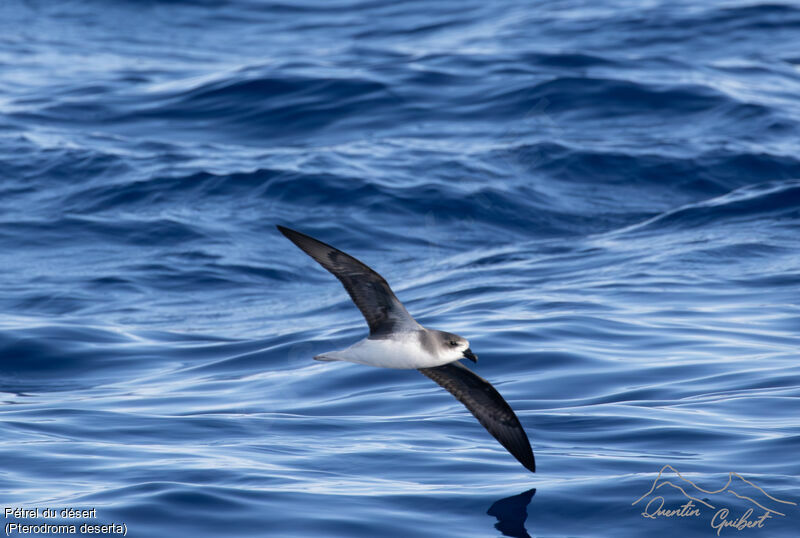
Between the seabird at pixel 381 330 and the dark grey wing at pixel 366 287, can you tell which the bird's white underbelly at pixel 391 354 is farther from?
the dark grey wing at pixel 366 287

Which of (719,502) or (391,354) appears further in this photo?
(719,502)

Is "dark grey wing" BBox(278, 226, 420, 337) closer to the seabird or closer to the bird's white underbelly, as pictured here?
the seabird

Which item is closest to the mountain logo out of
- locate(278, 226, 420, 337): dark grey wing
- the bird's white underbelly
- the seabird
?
the seabird

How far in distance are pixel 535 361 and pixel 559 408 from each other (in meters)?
1.23

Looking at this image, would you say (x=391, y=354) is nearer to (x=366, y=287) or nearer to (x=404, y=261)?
(x=366, y=287)

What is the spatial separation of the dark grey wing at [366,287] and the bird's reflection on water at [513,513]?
140 centimetres

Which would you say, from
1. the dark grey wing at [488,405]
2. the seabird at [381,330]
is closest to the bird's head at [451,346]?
the seabird at [381,330]

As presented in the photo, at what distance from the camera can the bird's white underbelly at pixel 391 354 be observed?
5.90m

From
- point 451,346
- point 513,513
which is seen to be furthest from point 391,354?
point 513,513

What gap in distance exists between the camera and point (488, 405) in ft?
23.9

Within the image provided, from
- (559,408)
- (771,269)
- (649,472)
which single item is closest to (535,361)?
(559,408)

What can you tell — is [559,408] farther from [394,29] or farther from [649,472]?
[394,29]

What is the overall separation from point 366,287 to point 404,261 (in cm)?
935

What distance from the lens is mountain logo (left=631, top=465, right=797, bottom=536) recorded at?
6602 mm
